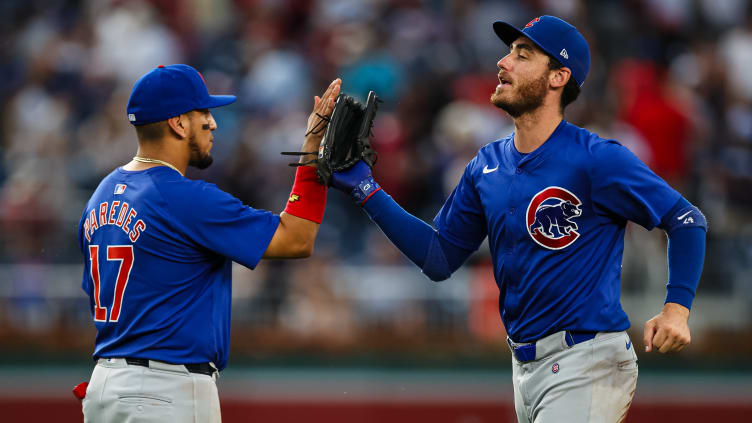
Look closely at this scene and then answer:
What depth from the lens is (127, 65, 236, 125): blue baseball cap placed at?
15.1ft

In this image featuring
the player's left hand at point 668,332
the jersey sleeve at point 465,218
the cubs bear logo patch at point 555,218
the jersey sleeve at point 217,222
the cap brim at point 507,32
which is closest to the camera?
the player's left hand at point 668,332

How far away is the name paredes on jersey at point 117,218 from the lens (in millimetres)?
4500

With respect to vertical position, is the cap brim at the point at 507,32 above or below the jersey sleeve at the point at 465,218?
above

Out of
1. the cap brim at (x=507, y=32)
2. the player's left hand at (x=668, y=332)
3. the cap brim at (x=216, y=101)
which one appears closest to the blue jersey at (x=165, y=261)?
the cap brim at (x=216, y=101)

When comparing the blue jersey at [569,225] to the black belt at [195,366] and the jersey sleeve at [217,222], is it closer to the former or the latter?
the jersey sleeve at [217,222]

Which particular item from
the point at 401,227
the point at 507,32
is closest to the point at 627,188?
the point at 507,32

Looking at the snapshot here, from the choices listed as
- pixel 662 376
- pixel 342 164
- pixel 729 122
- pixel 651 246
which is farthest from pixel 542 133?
pixel 729 122

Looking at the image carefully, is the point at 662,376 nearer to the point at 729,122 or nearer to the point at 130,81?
the point at 729,122

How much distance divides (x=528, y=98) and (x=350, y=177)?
3.12ft

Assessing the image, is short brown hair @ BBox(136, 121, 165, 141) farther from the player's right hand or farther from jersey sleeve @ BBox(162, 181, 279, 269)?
the player's right hand

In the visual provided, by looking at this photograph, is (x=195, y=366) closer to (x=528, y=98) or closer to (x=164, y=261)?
(x=164, y=261)

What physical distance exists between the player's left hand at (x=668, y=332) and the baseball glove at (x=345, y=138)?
1607 millimetres

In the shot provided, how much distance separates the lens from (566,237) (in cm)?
460

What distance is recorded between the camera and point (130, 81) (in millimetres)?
11453
